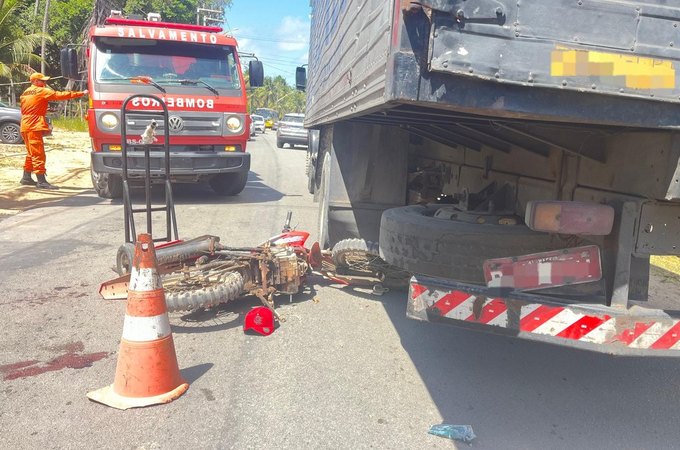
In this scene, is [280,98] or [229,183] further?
[280,98]

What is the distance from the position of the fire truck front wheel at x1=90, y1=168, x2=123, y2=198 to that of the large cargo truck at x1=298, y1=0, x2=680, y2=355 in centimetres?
663

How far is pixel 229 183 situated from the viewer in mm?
10414

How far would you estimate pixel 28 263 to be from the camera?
5.68 meters

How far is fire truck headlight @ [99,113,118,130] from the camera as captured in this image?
26.9 ft

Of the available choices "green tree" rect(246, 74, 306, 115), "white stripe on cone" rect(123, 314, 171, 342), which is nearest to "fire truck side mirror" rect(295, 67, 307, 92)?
"white stripe on cone" rect(123, 314, 171, 342)

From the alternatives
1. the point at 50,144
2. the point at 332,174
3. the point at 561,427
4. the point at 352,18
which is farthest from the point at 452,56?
the point at 50,144

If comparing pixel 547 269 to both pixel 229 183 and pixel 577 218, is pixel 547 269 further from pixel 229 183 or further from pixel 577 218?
pixel 229 183

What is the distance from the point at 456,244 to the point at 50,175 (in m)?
12.4

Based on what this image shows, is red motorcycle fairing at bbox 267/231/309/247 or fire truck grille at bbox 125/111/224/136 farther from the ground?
fire truck grille at bbox 125/111/224/136

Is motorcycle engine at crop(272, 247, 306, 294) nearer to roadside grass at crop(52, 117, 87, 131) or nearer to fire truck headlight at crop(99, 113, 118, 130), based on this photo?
fire truck headlight at crop(99, 113, 118, 130)

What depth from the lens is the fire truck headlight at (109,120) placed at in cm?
820

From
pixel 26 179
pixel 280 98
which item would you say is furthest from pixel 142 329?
pixel 280 98

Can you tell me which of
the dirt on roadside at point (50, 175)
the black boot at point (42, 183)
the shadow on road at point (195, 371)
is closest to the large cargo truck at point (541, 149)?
the shadow on road at point (195, 371)

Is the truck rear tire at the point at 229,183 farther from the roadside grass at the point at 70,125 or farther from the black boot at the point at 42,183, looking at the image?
the roadside grass at the point at 70,125
